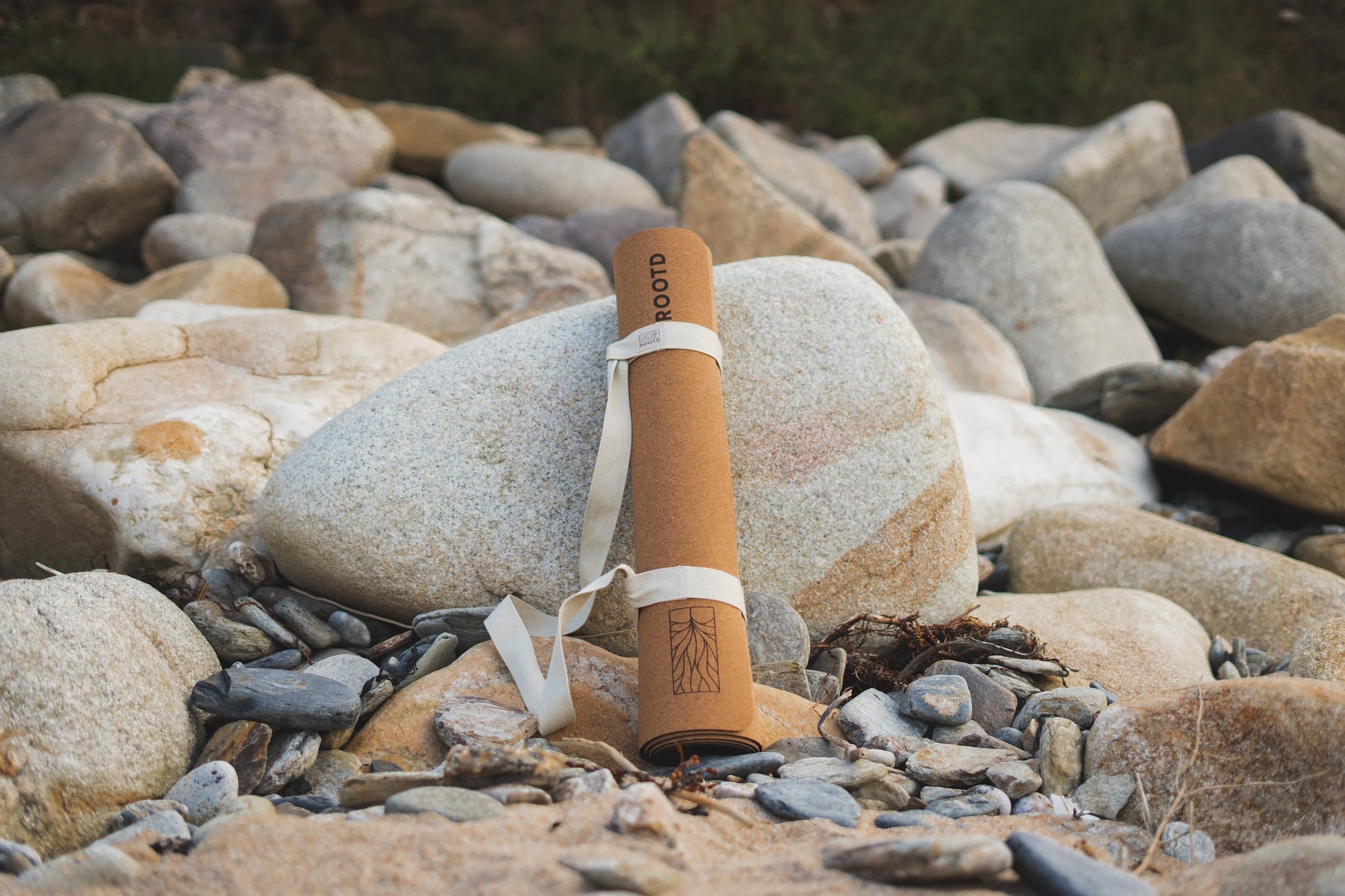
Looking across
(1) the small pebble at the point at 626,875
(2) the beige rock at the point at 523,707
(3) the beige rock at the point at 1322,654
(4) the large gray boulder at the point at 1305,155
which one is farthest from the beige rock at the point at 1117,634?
(4) the large gray boulder at the point at 1305,155

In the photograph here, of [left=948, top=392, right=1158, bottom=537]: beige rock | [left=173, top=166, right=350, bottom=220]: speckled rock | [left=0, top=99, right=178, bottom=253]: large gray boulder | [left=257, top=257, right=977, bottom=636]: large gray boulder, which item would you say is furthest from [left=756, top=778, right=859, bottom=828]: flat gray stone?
[left=0, top=99, right=178, bottom=253]: large gray boulder

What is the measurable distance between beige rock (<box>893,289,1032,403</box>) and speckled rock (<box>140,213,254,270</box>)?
4.09 meters

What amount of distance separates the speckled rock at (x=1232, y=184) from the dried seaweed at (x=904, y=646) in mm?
6639

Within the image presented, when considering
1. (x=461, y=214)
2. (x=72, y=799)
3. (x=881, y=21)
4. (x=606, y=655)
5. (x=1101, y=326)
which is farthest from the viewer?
(x=881, y=21)

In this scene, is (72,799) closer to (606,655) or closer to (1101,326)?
(606,655)

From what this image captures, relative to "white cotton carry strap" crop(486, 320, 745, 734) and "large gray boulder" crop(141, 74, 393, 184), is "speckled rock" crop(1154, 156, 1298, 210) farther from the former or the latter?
"white cotton carry strap" crop(486, 320, 745, 734)

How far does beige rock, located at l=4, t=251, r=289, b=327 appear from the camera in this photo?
5297mm

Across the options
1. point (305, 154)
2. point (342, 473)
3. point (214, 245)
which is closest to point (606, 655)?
point (342, 473)

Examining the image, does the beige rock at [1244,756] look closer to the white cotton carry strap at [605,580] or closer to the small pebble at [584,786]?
the white cotton carry strap at [605,580]

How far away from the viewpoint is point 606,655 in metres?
2.56

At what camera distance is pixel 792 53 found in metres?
11.7

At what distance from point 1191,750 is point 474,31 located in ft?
36.2

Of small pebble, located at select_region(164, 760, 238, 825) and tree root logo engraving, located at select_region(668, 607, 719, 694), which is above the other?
tree root logo engraving, located at select_region(668, 607, 719, 694)

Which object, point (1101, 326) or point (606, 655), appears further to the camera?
point (1101, 326)
